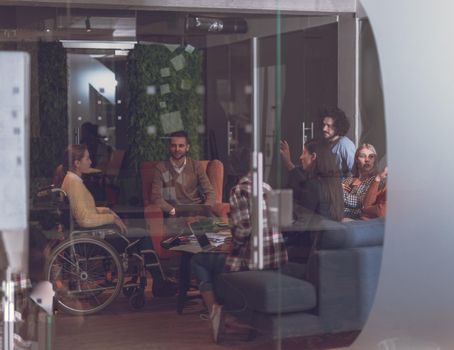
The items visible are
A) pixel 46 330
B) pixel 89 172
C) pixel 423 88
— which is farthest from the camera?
pixel 89 172

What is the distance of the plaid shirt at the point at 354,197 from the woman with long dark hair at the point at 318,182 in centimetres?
3

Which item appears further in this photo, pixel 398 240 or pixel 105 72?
pixel 105 72

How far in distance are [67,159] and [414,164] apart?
1746 mm

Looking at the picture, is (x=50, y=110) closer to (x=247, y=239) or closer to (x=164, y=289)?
(x=164, y=289)

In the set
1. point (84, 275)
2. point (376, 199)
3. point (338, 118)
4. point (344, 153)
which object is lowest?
point (84, 275)

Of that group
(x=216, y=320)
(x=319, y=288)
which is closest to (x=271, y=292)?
(x=319, y=288)

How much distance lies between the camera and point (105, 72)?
193 inches

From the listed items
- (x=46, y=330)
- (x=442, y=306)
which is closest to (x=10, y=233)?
(x=46, y=330)

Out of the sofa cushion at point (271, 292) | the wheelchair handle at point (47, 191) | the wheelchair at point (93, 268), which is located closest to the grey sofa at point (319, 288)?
Answer: the sofa cushion at point (271, 292)

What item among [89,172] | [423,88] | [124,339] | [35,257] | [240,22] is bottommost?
[124,339]

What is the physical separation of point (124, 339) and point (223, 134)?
121 centimetres

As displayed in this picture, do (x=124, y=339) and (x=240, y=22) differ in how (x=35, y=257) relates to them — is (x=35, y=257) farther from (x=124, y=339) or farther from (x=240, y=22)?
(x=240, y=22)

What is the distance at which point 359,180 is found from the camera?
162 inches

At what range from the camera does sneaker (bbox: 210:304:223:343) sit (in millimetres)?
4125
